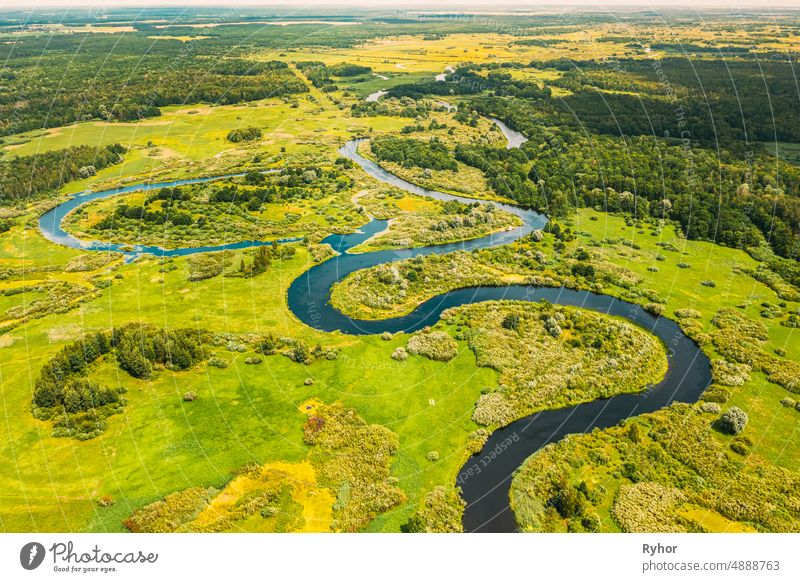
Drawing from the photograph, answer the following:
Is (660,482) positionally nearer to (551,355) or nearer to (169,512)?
(551,355)

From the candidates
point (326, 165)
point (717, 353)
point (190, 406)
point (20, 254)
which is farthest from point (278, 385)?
point (326, 165)

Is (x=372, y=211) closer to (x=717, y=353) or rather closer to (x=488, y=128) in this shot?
(x=717, y=353)

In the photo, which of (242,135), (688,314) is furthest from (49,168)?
(688,314)

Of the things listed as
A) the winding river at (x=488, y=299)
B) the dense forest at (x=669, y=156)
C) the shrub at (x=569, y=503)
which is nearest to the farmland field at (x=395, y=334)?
the shrub at (x=569, y=503)

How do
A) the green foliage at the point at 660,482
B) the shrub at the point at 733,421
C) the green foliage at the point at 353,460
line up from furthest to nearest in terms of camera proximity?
the shrub at the point at 733,421, the green foliage at the point at 353,460, the green foliage at the point at 660,482

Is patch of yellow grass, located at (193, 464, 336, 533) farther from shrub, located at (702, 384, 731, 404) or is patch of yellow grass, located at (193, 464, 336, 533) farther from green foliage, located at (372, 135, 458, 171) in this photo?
green foliage, located at (372, 135, 458, 171)
